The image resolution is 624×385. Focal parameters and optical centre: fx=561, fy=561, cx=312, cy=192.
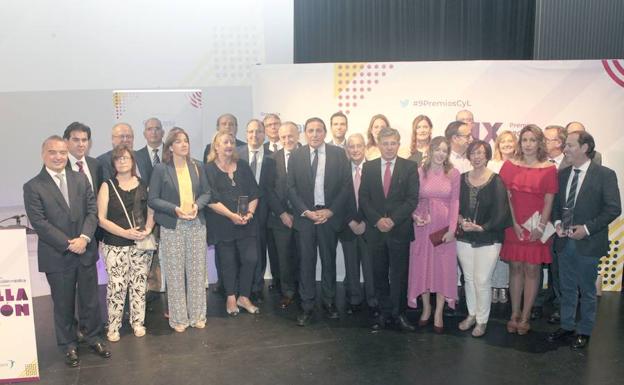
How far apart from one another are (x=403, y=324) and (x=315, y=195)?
4.30 ft

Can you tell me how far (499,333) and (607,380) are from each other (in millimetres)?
941

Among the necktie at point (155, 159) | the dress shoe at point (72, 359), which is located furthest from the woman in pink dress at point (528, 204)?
the dress shoe at point (72, 359)

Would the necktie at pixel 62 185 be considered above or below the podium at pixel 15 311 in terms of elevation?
above

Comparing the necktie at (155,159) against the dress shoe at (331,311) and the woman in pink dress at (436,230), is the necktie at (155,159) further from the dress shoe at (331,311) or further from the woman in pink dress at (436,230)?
the woman in pink dress at (436,230)

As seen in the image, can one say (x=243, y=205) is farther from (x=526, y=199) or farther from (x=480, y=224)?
(x=526, y=199)

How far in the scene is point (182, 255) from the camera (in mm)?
4633

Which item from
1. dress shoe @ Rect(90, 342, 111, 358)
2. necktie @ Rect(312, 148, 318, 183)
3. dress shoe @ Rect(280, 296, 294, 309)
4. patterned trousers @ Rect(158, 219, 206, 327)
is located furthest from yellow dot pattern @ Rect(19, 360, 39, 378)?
necktie @ Rect(312, 148, 318, 183)

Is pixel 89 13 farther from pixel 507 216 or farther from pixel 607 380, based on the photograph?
pixel 607 380

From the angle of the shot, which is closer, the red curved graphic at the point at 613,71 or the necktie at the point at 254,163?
the necktie at the point at 254,163

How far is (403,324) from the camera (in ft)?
15.4

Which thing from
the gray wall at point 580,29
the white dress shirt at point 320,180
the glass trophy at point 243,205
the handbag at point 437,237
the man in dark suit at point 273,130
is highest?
the gray wall at point 580,29

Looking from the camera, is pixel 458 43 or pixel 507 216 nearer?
pixel 507 216

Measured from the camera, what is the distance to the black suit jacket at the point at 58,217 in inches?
153

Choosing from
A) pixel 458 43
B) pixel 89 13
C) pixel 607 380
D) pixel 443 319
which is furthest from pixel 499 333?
pixel 89 13
